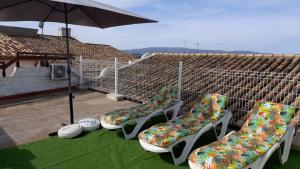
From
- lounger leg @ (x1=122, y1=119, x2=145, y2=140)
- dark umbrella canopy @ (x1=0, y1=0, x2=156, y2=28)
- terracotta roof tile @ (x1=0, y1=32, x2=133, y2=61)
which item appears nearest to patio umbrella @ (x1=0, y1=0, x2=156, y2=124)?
dark umbrella canopy @ (x1=0, y1=0, x2=156, y2=28)

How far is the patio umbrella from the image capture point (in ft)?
18.7

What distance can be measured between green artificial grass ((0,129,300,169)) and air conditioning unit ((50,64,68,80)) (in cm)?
654

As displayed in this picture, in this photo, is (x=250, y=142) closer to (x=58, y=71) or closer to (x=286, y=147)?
(x=286, y=147)

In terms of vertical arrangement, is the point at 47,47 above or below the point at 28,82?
above

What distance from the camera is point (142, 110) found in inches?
256

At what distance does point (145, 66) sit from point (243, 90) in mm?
4403

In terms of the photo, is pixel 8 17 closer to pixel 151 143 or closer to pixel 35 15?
pixel 35 15

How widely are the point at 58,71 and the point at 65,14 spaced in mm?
6637

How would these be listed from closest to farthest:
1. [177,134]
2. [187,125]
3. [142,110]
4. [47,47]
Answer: [177,134] → [187,125] → [142,110] → [47,47]

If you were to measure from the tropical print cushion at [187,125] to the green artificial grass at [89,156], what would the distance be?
509 mm

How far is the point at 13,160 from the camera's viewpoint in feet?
15.9

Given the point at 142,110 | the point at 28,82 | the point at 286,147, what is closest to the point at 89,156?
the point at 142,110

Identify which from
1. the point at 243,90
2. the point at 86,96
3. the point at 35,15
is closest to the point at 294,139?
the point at 243,90

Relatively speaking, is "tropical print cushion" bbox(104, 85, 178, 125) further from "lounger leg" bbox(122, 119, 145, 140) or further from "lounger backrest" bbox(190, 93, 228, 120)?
"lounger backrest" bbox(190, 93, 228, 120)
